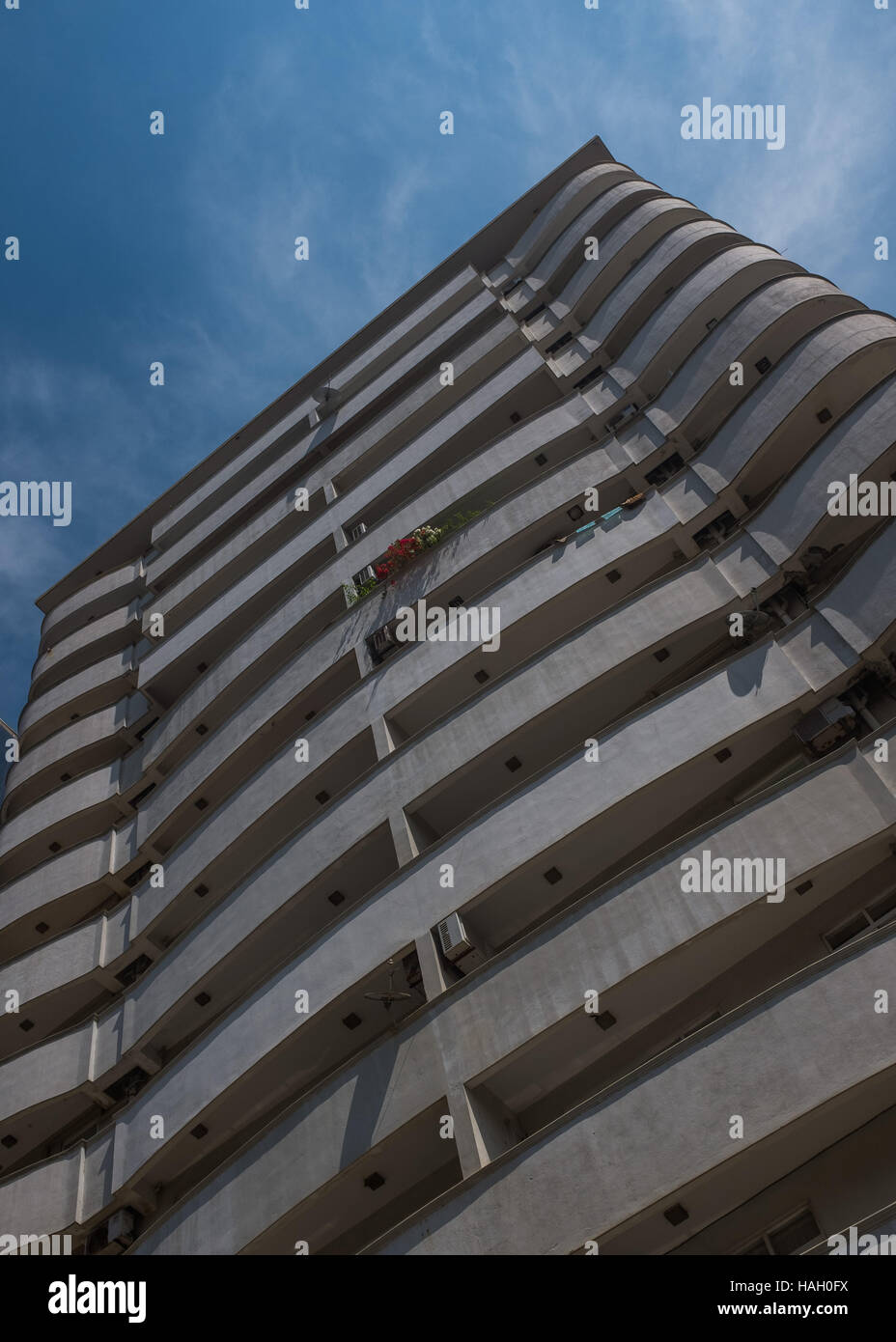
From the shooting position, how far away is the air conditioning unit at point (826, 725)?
13414mm

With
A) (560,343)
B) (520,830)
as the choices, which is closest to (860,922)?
(520,830)

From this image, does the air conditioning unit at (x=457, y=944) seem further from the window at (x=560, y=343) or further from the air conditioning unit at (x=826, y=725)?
the window at (x=560, y=343)

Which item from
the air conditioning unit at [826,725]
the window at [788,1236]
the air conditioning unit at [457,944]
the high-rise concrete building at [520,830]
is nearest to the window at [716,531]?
the high-rise concrete building at [520,830]

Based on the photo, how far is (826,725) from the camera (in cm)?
1352

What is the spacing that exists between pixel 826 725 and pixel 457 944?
6532mm

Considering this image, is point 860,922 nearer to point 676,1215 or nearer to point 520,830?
point 676,1215

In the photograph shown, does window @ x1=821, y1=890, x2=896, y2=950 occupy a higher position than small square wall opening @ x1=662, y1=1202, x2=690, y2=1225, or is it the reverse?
window @ x1=821, y1=890, x2=896, y2=950

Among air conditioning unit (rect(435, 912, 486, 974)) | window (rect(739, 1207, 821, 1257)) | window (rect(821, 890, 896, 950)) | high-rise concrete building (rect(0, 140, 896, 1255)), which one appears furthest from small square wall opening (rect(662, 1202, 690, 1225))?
air conditioning unit (rect(435, 912, 486, 974))

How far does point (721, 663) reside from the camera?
580 inches

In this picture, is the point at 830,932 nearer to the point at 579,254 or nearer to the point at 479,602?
the point at 479,602

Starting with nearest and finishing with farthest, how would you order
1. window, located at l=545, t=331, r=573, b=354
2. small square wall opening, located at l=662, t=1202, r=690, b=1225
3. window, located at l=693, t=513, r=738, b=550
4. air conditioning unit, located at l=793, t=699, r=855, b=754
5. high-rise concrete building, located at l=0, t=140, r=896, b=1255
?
small square wall opening, located at l=662, t=1202, r=690, b=1225, high-rise concrete building, located at l=0, t=140, r=896, b=1255, air conditioning unit, located at l=793, t=699, r=855, b=754, window, located at l=693, t=513, r=738, b=550, window, located at l=545, t=331, r=573, b=354

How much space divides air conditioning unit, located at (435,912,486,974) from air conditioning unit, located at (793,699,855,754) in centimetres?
603

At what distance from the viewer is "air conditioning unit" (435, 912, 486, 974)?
1351cm

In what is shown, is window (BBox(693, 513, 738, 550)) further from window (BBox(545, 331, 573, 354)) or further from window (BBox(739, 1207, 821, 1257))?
window (BBox(739, 1207, 821, 1257))
